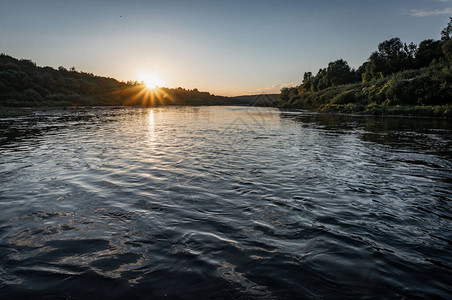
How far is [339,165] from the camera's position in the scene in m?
11.4

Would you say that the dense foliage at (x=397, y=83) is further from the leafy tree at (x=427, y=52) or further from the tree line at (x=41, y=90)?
the tree line at (x=41, y=90)

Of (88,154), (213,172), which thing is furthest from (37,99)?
(213,172)

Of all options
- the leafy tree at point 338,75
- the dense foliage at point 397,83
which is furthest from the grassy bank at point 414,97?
the leafy tree at point 338,75

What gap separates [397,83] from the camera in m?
56.9

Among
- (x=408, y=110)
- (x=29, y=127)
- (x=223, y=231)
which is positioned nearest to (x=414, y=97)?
(x=408, y=110)

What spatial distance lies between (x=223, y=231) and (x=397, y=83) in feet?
217

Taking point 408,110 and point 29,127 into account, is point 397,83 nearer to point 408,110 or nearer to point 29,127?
point 408,110

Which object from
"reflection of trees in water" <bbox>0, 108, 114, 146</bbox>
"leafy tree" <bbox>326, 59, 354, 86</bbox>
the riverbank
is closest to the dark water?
"reflection of trees in water" <bbox>0, 108, 114, 146</bbox>

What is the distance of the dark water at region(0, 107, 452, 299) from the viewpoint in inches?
145

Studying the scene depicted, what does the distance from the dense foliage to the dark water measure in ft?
150

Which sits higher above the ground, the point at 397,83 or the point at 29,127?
the point at 397,83

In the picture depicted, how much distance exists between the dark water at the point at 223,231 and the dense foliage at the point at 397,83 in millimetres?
45774

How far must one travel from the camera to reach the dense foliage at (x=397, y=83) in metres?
49.7

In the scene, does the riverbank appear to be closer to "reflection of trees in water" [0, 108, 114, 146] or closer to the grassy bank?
the grassy bank
